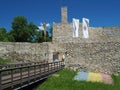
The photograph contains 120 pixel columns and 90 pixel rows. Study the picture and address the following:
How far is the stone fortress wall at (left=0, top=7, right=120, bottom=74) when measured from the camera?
2347 cm

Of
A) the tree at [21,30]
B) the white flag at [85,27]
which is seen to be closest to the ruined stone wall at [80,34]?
the white flag at [85,27]

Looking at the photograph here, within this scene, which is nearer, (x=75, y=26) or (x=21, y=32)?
(x=75, y=26)

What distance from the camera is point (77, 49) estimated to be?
79.4 ft

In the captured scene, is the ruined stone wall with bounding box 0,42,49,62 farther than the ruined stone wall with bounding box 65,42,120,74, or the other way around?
the ruined stone wall with bounding box 0,42,49,62

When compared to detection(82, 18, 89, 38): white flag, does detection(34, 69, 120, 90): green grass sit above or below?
below

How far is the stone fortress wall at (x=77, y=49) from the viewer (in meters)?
23.5

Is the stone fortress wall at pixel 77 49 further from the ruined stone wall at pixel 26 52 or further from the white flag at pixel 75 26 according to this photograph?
the white flag at pixel 75 26

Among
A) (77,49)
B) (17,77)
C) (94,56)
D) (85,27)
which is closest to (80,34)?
(85,27)

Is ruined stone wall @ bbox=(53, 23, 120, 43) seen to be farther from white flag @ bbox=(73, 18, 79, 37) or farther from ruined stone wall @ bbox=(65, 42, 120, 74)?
ruined stone wall @ bbox=(65, 42, 120, 74)

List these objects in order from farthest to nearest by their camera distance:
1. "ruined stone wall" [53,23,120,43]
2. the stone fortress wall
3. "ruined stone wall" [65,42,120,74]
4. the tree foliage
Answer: the tree foliage < "ruined stone wall" [53,23,120,43] < the stone fortress wall < "ruined stone wall" [65,42,120,74]

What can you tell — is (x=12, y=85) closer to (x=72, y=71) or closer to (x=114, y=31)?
(x=72, y=71)

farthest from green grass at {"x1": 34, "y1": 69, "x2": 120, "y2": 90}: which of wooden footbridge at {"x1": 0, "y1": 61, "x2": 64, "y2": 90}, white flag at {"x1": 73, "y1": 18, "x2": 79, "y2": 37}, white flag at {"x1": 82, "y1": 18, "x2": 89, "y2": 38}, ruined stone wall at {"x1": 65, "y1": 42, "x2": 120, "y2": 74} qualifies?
white flag at {"x1": 82, "y1": 18, "x2": 89, "y2": 38}

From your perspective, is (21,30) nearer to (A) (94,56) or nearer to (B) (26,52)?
(B) (26,52)

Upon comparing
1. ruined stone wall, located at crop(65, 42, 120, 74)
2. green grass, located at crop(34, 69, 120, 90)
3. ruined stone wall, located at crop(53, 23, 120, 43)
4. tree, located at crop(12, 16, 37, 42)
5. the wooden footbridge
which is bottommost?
green grass, located at crop(34, 69, 120, 90)
